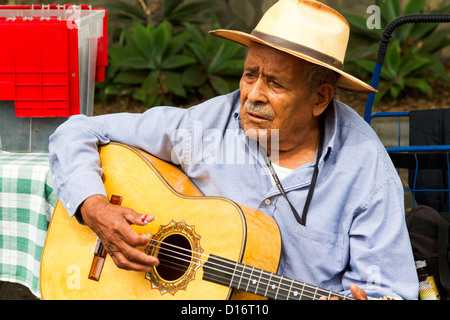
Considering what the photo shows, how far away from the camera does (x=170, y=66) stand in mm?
5641

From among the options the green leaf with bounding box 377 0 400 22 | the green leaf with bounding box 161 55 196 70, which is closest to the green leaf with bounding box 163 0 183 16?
the green leaf with bounding box 161 55 196 70

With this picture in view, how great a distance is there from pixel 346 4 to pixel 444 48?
1.23 metres

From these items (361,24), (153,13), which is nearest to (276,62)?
(361,24)

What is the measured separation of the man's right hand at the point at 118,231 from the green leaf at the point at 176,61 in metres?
3.80

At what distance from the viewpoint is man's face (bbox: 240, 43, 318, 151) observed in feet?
6.54

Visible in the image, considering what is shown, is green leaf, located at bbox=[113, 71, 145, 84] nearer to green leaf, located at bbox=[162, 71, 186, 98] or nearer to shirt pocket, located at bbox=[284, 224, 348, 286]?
green leaf, located at bbox=[162, 71, 186, 98]

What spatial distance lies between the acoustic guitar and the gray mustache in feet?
1.20

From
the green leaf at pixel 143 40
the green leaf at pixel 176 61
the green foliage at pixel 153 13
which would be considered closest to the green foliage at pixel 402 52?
the green foliage at pixel 153 13

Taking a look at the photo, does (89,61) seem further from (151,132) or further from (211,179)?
(211,179)

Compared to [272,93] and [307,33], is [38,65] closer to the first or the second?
[272,93]

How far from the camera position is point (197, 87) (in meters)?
5.93

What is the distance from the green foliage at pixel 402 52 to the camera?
5750 millimetres

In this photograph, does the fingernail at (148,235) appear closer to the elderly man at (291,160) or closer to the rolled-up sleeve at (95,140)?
the elderly man at (291,160)
